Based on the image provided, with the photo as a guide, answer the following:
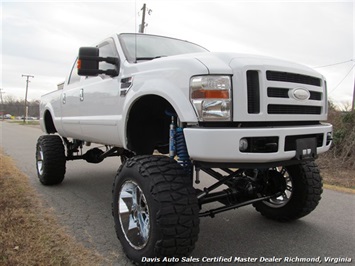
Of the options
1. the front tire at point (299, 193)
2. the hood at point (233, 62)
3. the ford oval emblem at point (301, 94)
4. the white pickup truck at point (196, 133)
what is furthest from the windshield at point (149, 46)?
the front tire at point (299, 193)

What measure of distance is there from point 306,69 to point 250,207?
2.35m

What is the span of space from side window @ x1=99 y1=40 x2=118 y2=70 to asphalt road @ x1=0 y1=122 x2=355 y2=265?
189cm

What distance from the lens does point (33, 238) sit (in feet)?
10.8

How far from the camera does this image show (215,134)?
2.41 metres

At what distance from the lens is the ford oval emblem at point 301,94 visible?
2.79m

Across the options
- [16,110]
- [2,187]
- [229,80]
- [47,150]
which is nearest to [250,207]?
[229,80]

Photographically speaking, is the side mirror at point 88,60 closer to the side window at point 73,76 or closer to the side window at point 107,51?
the side window at point 107,51

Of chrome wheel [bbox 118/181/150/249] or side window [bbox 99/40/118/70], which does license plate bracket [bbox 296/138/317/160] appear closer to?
chrome wheel [bbox 118/181/150/249]

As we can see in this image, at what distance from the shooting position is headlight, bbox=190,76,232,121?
2.51 m

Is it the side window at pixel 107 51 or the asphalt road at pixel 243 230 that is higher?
the side window at pixel 107 51

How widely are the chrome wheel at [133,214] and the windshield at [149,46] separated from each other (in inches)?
56.9

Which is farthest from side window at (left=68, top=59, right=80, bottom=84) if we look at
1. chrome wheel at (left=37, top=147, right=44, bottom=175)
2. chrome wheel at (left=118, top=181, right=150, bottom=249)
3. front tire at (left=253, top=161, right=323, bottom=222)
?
front tire at (left=253, top=161, right=323, bottom=222)

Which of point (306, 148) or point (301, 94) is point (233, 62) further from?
point (306, 148)

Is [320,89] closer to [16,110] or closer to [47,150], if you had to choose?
[47,150]
